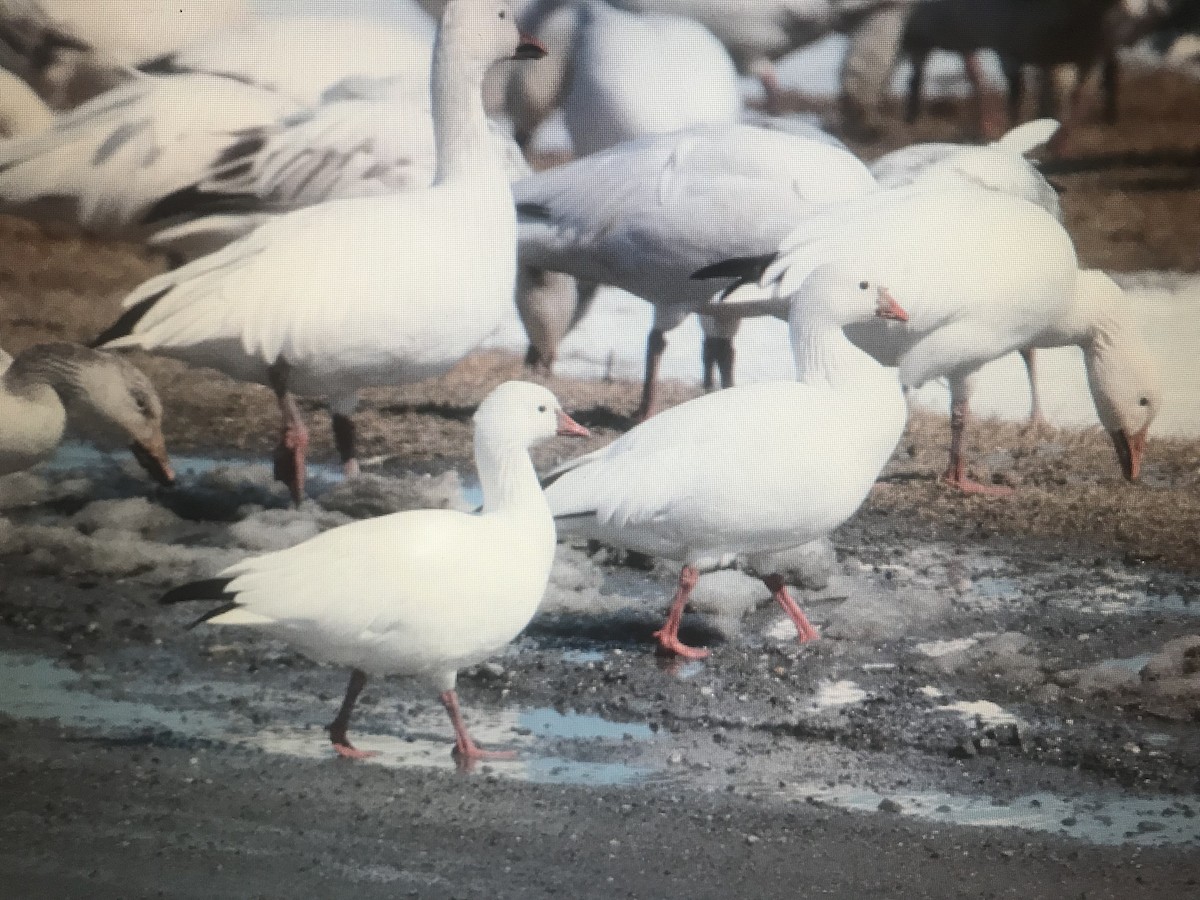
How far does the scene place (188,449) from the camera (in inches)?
130

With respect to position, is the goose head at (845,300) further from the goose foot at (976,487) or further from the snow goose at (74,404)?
the snow goose at (74,404)

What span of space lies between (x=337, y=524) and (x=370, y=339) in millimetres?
320

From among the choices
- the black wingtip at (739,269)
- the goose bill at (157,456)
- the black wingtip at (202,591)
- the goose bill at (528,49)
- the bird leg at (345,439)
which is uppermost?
the goose bill at (528,49)

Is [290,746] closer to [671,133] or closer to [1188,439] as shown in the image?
[671,133]

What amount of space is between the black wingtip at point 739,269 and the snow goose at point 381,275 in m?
0.36

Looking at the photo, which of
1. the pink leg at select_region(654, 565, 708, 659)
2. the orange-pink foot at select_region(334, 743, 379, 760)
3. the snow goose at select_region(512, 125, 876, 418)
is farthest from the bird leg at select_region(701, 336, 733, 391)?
the orange-pink foot at select_region(334, 743, 379, 760)

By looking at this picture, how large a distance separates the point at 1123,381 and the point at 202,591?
1.55 meters

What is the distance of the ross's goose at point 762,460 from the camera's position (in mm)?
2980

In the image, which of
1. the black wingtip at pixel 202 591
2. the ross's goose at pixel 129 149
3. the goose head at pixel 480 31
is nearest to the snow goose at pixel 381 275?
the goose head at pixel 480 31

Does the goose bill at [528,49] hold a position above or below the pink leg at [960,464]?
above

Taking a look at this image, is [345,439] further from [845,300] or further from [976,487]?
[976,487]

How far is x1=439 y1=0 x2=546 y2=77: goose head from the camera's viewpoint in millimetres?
3168

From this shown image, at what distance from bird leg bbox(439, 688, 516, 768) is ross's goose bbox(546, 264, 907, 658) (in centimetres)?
33

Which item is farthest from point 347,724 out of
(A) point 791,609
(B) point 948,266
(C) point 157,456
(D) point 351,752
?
(B) point 948,266
